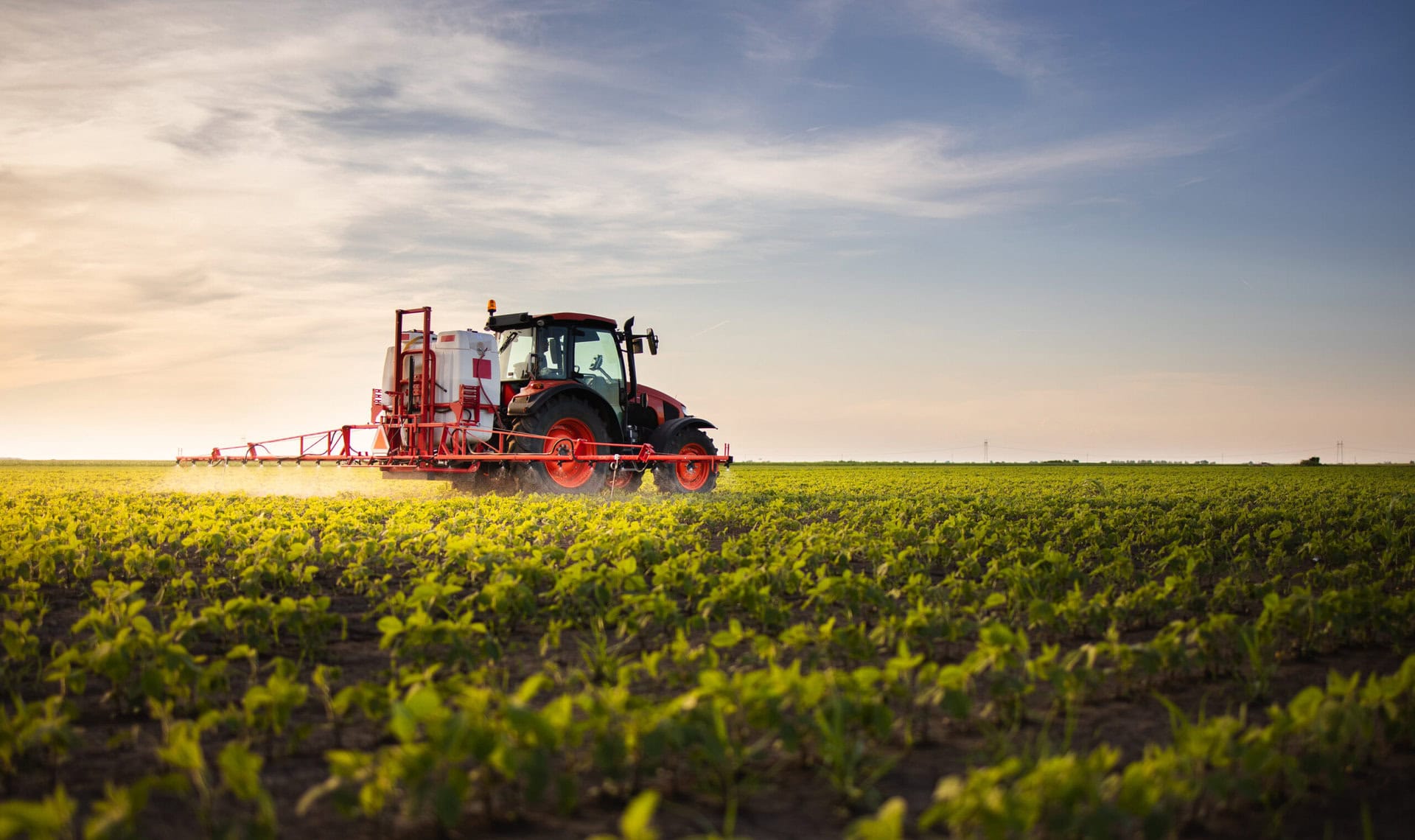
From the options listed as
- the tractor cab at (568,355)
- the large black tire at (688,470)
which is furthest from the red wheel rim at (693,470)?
the tractor cab at (568,355)

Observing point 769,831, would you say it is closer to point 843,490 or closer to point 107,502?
point 107,502

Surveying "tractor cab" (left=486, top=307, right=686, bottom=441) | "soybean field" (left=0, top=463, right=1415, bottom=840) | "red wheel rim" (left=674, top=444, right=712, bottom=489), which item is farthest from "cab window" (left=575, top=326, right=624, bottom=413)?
"soybean field" (left=0, top=463, right=1415, bottom=840)

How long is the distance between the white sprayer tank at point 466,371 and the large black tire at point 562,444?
0.51 metres

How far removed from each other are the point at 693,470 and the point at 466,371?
474 cm

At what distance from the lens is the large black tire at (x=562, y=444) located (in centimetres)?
1398

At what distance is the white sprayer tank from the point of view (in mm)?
13938

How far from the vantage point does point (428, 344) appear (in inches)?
546

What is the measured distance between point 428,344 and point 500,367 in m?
1.45

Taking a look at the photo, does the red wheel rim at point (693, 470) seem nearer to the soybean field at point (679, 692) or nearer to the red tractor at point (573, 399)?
the red tractor at point (573, 399)

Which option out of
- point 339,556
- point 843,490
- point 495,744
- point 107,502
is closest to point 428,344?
point 107,502

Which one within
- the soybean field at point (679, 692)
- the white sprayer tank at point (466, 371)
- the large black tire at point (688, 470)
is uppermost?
the white sprayer tank at point (466, 371)

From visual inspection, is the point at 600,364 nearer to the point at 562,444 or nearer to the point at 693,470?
the point at 562,444

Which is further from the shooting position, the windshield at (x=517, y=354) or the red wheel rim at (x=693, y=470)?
the red wheel rim at (x=693, y=470)

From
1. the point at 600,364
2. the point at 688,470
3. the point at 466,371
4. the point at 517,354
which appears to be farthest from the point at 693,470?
the point at 466,371
